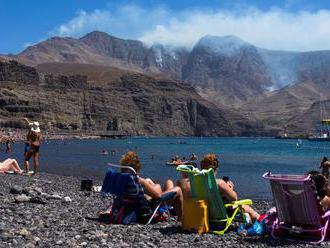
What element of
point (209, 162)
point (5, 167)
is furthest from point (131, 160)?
Answer: point (5, 167)

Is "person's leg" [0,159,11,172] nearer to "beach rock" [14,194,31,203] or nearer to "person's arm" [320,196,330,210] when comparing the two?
"beach rock" [14,194,31,203]

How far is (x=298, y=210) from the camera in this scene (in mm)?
10711

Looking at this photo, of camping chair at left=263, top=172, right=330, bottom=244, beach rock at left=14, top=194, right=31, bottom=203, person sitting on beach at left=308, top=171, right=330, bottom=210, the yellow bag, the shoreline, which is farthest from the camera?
beach rock at left=14, top=194, right=31, bottom=203

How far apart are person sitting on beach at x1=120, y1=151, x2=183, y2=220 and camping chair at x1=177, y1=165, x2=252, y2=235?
3.67ft

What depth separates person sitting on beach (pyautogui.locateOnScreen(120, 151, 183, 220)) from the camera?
12.1 meters

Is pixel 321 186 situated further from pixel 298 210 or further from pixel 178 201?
pixel 178 201

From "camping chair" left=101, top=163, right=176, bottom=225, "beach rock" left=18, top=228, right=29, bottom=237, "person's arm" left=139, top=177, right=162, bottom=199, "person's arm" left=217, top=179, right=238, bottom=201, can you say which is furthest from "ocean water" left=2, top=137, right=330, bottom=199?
"beach rock" left=18, top=228, right=29, bottom=237

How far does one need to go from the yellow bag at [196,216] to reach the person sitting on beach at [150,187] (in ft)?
3.77

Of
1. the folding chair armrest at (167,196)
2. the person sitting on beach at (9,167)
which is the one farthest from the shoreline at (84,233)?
the person sitting on beach at (9,167)

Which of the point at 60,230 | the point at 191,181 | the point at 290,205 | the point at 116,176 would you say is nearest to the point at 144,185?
the point at 116,176

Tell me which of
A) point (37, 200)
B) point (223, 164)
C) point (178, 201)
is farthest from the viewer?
point (223, 164)

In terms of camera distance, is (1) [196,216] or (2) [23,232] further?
(1) [196,216]

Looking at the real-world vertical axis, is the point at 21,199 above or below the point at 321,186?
below

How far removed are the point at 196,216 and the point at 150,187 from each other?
4.83 ft
